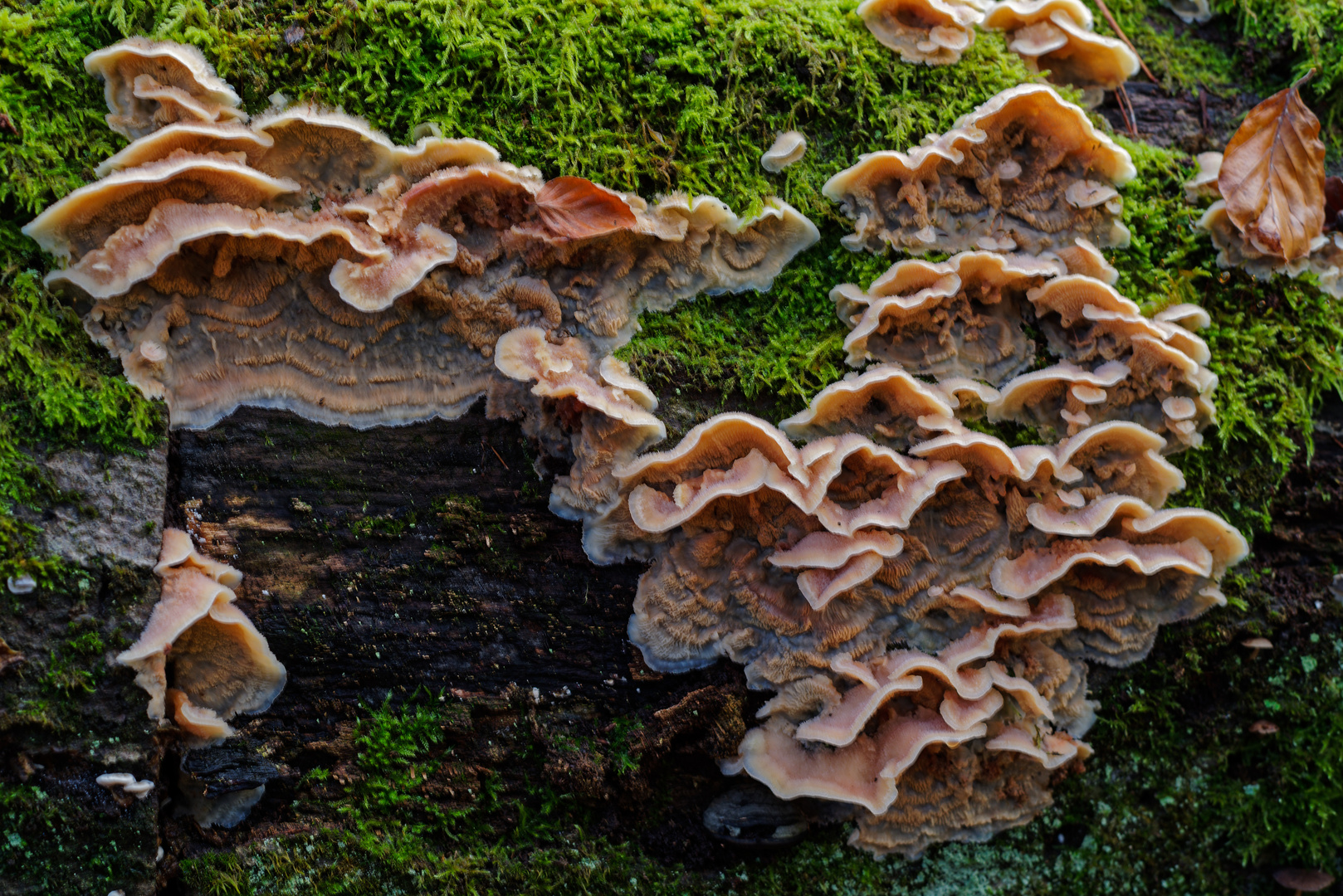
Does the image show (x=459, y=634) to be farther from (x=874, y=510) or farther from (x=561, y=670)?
(x=874, y=510)

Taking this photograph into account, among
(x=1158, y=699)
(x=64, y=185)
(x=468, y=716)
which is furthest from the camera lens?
(x=1158, y=699)

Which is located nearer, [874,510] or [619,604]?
[874,510]

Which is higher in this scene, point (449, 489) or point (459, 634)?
point (449, 489)

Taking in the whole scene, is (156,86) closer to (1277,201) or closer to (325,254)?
(325,254)

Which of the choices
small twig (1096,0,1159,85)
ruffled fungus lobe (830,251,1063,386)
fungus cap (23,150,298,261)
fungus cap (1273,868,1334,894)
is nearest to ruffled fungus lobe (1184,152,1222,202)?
small twig (1096,0,1159,85)

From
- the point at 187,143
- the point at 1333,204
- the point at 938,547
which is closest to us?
the point at 187,143

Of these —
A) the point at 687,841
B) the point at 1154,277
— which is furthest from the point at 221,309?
the point at 1154,277

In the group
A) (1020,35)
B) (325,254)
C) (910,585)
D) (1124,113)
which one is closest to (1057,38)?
(1020,35)

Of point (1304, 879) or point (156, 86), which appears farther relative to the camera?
point (1304, 879)
